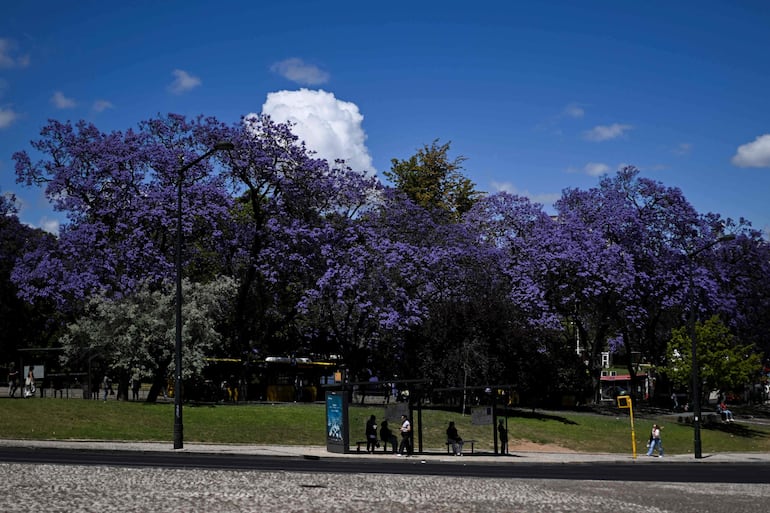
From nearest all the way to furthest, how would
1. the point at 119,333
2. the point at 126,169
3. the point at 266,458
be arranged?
the point at 266,458 < the point at 119,333 < the point at 126,169

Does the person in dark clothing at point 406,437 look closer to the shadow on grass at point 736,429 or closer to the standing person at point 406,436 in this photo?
the standing person at point 406,436

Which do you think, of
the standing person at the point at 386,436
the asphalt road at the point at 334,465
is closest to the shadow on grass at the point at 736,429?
the asphalt road at the point at 334,465

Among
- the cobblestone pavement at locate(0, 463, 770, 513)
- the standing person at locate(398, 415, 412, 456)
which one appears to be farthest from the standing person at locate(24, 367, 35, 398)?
the cobblestone pavement at locate(0, 463, 770, 513)

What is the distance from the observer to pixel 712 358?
215ft

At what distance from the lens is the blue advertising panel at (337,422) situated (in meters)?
35.9

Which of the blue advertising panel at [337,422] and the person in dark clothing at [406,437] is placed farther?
the person in dark clothing at [406,437]

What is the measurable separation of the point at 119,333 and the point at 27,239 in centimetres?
2338

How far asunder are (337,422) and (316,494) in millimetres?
19632

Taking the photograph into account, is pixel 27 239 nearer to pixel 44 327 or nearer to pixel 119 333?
pixel 44 327

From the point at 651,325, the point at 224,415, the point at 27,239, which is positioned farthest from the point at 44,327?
the point at 651,325

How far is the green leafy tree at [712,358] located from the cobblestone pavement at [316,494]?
145 feet

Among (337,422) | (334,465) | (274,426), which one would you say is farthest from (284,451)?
(274,426)

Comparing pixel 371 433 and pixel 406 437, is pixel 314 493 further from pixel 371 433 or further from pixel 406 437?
pixel 371 433

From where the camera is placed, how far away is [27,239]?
67.6 metres
